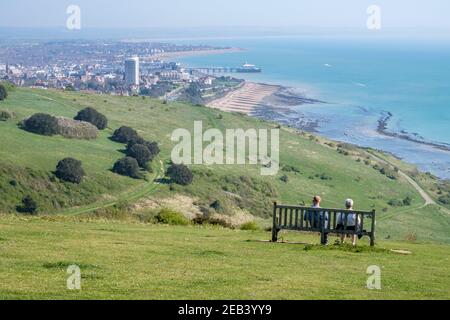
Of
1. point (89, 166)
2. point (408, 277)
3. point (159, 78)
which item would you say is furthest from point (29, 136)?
point (159, 78)

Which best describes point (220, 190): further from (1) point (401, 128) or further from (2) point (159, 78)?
(2) point (159, 78)

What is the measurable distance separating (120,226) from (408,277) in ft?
32.0

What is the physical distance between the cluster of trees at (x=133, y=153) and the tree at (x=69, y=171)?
5.39 m

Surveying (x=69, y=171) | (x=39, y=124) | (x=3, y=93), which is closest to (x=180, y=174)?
(x=69, y=171)

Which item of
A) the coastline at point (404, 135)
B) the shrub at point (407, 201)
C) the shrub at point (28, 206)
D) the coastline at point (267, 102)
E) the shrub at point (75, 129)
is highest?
the shrub at point (75, 129)

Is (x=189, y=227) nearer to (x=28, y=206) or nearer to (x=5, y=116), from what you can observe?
(x=28, y=206)

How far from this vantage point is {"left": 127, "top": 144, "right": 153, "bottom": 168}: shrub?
60.9 m

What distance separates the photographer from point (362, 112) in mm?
142000

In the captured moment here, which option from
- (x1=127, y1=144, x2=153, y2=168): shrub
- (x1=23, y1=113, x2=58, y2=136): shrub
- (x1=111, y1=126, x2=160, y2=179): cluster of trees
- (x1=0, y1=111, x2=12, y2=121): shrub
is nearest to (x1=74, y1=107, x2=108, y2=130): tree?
(x1=111, y1=126, x2=160, y2=179): cluster of trees

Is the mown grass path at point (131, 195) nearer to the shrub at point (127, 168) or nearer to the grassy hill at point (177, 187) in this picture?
the grassy hill at point (177, 187)

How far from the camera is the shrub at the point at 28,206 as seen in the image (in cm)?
4666

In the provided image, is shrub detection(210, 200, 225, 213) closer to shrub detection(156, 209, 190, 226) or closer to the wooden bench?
shrub detection(156, 209, 190, 226)

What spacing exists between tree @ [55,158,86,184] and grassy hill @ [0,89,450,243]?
59cm

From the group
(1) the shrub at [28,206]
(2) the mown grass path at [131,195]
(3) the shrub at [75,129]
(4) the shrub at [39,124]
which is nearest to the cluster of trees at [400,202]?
(2) the mown grass path at [131,195]
